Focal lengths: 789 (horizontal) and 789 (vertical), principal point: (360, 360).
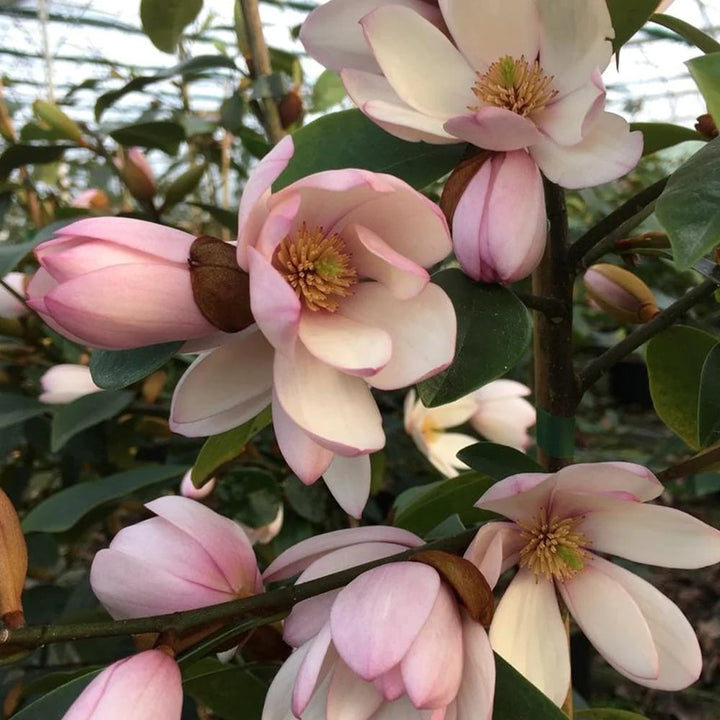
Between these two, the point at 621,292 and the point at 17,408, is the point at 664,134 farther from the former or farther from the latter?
the point at 17,408

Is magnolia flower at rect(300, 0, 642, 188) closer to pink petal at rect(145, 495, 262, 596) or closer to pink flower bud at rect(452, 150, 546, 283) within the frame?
pink flower bud at rect(452, 150, 546, 283)

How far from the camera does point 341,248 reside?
11.8 inches

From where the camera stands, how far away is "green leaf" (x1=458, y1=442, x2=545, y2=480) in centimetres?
39

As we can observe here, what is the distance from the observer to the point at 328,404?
0.28 metres

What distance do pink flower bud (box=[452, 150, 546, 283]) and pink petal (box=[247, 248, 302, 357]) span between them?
9 cm

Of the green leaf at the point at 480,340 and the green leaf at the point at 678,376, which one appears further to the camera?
the green leaf at the point at 678,376

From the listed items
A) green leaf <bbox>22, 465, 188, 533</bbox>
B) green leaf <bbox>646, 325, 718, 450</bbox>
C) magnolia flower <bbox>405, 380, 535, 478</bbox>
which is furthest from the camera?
magnolia flower <bbox>405, 380, 535, 478</bbox>

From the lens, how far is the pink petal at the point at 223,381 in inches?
11.6

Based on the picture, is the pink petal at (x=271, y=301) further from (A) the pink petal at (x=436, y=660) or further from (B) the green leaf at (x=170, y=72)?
(B) the green leaf at (x=170, y=72)

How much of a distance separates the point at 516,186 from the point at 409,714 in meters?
0.20

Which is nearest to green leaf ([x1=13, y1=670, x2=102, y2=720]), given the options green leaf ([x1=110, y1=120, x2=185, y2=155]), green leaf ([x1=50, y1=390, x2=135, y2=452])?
green leaf ([x1=50, y1=390, x2=135, y2=452])

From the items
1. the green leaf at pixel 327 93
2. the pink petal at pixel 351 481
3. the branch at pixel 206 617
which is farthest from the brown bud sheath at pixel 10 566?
the green leaf at pixel 327 93

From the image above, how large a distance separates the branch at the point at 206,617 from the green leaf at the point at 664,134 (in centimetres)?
27

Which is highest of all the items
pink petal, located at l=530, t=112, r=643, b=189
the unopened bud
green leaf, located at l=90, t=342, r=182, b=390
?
pink petal, located at l=530, t=112, r=643, b=189
